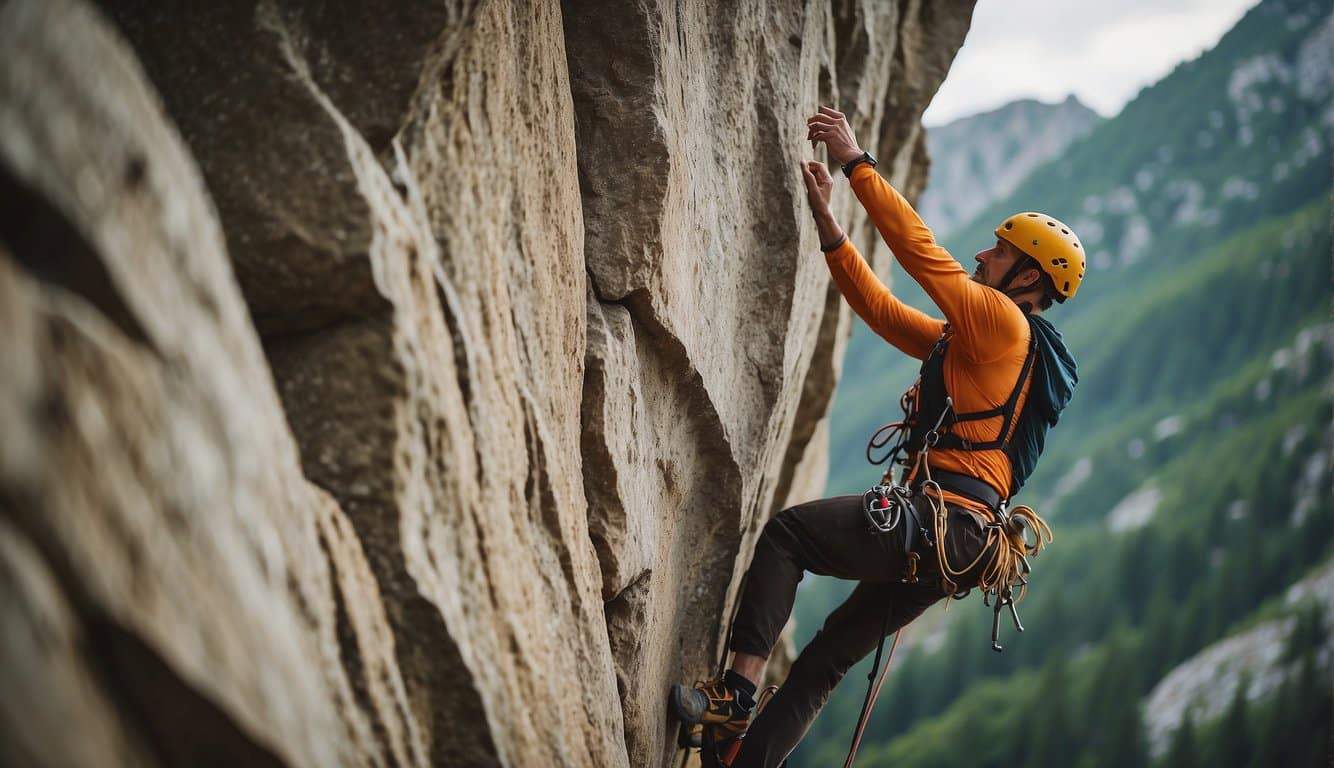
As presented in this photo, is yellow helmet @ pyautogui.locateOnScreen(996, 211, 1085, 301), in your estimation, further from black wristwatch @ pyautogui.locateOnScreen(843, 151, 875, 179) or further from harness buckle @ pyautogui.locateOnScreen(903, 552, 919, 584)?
harness buckle @ pyautogui.locateOnScreen(903, 552, 919, 584)

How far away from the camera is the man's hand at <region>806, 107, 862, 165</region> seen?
540 centimetres

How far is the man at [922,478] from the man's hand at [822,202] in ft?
0.04

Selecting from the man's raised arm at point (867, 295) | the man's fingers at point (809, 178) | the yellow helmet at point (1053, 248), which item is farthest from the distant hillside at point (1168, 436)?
the man's fingers at point (809, 178)

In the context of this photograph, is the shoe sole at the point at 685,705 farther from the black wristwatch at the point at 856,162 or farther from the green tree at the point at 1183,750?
the green tree at the point at 1183,750

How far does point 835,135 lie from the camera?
5.48m

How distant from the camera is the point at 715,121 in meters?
5.50

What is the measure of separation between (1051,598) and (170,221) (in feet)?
Answer: 309

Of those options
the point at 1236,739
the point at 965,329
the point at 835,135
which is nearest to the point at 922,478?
the point at 965,329

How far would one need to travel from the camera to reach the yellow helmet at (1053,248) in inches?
209

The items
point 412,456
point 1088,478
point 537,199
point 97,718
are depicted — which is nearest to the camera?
point 97,718

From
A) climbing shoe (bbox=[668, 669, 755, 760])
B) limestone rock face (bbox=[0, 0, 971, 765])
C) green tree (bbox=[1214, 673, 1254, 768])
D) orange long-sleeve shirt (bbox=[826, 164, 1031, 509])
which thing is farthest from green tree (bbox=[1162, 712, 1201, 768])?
limestone rock face (bbox=[0, 0, 971, 765])

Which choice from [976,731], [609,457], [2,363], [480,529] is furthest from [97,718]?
[976,731]

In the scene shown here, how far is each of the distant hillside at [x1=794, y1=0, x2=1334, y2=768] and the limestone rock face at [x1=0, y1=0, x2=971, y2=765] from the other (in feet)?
219

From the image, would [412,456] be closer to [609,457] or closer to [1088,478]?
[609,457]
